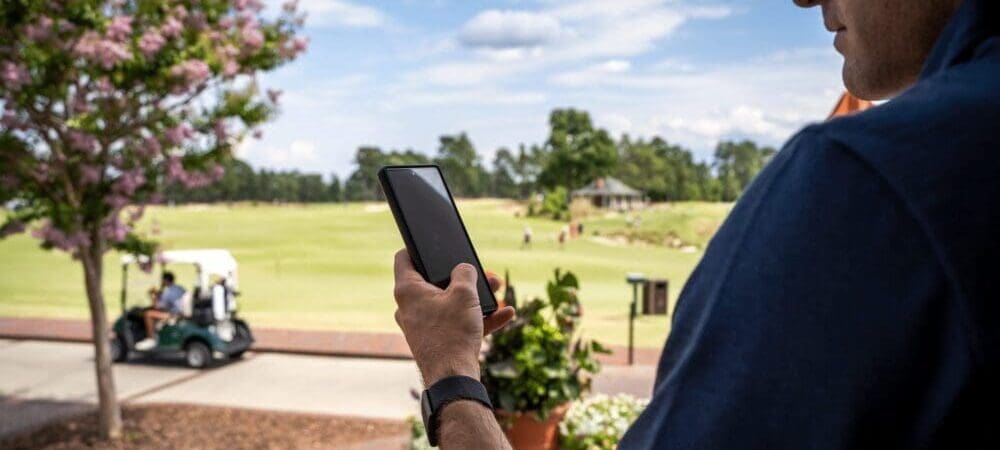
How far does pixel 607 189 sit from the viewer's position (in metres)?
59.7

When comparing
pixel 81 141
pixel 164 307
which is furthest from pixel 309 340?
pixel 81 141

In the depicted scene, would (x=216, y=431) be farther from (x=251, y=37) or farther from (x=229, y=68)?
(x=251, y=37)

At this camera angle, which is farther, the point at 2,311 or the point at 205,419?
the point at 2,311

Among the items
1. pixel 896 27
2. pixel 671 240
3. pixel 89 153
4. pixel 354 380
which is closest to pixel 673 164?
pixel 671 240

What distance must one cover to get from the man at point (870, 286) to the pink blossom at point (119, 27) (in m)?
7.46

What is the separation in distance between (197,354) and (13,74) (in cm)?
600

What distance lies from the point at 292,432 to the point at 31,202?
3152 millimetres

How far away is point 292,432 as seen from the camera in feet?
28.5

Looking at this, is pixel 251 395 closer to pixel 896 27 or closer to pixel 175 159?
pixel 175 159

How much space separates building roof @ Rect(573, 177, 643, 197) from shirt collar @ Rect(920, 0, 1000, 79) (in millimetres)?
57544

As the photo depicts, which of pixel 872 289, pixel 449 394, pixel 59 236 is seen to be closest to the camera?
pixel 872 289

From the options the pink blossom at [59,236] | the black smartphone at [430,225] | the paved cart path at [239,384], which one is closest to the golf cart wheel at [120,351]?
the paved cart path at [239,384]

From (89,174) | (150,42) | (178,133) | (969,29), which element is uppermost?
(150,42)

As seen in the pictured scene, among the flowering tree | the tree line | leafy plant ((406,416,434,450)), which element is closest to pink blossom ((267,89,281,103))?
the flowering tree
